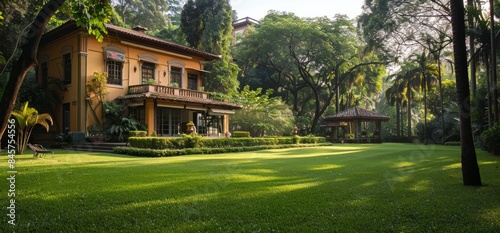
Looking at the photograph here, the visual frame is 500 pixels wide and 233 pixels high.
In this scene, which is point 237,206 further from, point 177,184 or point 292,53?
point 292,53

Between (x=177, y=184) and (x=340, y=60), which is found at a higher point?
(x=340, y=60)

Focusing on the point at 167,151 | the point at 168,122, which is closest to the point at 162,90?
the point at 168,122

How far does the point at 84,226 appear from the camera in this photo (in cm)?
439

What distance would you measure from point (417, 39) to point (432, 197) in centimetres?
2766

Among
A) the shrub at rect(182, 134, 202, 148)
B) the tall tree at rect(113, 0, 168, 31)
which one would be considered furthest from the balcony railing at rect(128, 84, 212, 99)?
the tall tree at rect(113, 0, 168, 31)

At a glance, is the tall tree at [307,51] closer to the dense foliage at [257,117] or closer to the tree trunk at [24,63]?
the dense foliage at [257,117]

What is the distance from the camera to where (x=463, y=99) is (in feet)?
24.4

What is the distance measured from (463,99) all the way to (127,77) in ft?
70.8

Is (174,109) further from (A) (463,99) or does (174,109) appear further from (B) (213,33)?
(A) (463,99)

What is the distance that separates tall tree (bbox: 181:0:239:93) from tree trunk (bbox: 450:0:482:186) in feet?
83.5

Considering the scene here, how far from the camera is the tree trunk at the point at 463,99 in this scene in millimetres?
7301

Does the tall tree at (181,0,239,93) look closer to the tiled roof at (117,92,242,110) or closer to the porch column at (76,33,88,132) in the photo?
the tiled roof at (117,92,242,110)

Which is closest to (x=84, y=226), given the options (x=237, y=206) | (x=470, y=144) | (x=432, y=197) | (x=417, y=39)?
(x=237, y=206)

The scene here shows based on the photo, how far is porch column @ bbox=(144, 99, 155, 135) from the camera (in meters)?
22.7
